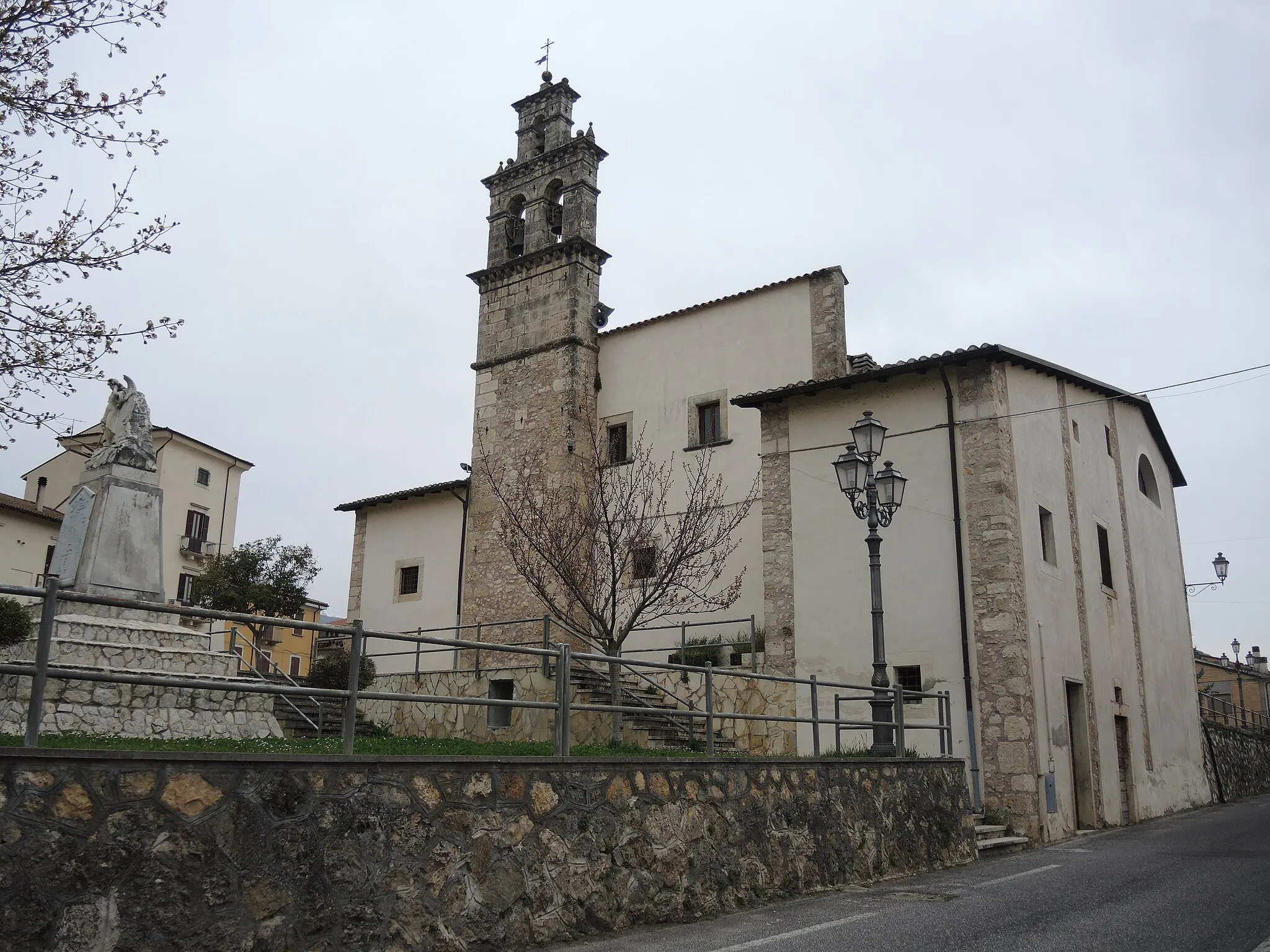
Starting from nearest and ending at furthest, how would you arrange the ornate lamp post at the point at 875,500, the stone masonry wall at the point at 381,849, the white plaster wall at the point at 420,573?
the stone masonry wall at the point at 381,849 → the ornate lamp post at the point at 875,500 → the white plaster wall at the point at 420,573

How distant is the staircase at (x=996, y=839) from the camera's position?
12297 millimetres

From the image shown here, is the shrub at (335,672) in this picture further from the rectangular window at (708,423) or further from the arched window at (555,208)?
the arched window at (555,208)

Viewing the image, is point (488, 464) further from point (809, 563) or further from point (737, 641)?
point (809, 563)

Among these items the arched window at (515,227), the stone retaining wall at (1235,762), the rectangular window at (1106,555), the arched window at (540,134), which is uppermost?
the arched window at (540,134)

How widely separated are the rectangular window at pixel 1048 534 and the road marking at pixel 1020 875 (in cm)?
588

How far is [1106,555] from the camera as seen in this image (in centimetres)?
1831

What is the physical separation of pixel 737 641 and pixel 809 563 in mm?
3609

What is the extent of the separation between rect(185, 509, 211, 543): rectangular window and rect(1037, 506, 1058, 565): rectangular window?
36.6m

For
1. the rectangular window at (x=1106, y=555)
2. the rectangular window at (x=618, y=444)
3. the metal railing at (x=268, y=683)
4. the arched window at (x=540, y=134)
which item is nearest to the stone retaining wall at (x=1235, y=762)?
the rectangular window at (x=1106, y=555)

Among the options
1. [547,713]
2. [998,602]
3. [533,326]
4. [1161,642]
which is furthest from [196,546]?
[998,602]

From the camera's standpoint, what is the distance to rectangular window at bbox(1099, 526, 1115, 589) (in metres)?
18.1

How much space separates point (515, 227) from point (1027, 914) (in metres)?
21.8

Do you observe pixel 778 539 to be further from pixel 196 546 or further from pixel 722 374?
pixel 196 546

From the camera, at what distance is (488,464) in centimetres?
2453
